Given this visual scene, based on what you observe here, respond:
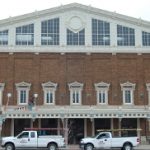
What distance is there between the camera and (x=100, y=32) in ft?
201

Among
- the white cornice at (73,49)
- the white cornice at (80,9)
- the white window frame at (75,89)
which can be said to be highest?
the white cornice at (80,9)

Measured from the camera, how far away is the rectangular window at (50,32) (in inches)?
2395

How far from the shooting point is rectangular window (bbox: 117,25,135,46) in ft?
201

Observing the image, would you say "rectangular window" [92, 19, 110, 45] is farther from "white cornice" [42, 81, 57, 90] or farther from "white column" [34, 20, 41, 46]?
"white cornice" [42, 81, 57, 90]

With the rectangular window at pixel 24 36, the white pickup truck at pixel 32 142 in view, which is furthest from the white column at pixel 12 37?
the white pickup truck at pixel 32 142

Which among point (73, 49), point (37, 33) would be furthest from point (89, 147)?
point (37, 33)

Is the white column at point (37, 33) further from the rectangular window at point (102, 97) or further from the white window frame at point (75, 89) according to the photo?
Answer: the rectangular window at point (102, 97)

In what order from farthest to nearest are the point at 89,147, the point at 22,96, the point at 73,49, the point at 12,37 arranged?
the point at 73,49, the point at 12,37, the point at 22,96, the point at 89,147

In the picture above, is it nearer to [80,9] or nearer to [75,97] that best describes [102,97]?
[75,97]

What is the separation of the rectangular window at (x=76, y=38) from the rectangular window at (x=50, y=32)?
159cm

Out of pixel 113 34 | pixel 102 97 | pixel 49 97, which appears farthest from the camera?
pixel 113 34

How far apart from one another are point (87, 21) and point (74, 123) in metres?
13.7

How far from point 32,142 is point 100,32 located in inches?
882

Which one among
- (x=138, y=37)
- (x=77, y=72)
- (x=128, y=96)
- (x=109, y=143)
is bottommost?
(x=109, y=143)
